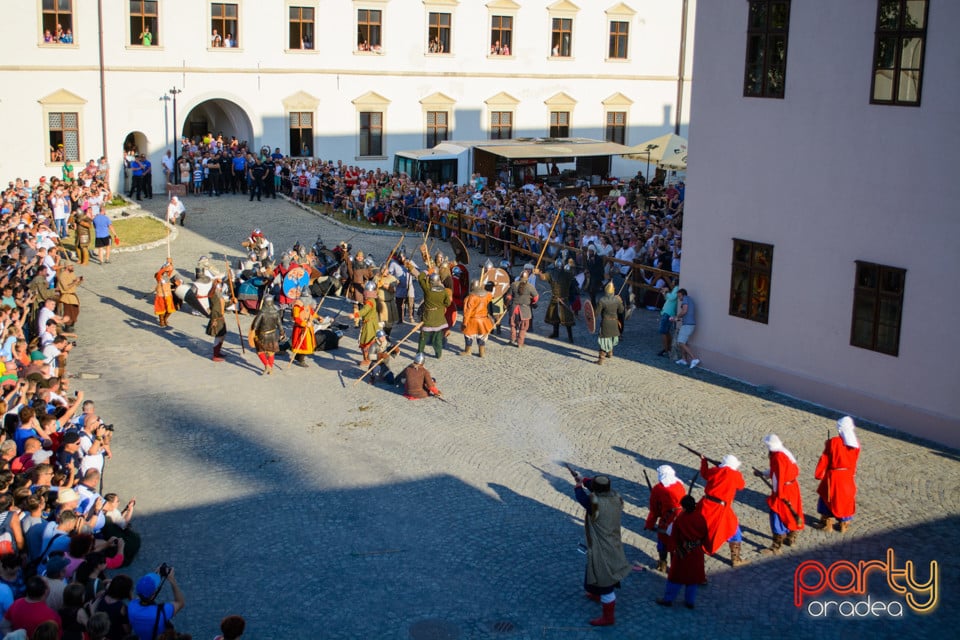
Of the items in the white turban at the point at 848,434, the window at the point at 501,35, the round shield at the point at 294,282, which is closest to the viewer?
the white turban at the point at 848,434

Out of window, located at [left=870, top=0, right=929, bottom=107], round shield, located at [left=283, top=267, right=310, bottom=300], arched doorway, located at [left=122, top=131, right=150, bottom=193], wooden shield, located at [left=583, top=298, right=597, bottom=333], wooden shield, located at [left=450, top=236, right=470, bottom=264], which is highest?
window, located at [left=870, top=0, right=929, bottom=107]

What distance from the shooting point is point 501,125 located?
4397cm

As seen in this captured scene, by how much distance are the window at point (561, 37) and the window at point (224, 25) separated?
12.7 meters

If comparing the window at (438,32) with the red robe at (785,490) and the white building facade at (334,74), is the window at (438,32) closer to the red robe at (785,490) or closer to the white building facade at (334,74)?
the white building facade at (334,74)

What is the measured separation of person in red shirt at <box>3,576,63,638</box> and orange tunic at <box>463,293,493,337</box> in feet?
36.7

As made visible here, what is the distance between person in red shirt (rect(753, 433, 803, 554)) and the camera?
1183 cm

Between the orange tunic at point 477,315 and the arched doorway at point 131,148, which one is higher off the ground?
the arched doorway at point 131,148

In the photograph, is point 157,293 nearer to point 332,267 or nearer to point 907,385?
point 332,267

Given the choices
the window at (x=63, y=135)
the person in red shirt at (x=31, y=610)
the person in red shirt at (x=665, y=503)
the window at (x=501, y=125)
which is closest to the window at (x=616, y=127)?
the window at (x=501, y=125)

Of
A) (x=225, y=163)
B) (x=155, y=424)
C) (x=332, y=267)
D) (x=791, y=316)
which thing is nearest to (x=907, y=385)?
(x=791, y=316)

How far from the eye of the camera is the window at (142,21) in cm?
3650

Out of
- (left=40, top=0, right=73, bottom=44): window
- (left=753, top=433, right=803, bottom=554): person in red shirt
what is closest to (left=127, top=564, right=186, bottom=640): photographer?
(left=753, top=433, right=803, bottom=554): person in red shirt

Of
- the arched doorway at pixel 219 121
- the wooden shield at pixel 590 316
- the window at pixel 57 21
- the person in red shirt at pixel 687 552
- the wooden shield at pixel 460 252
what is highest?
the window at pixel 57 21

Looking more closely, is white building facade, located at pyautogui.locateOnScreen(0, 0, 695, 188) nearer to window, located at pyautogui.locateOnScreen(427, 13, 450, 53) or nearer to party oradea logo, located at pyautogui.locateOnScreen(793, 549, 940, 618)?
window, located at pyautogui.locateOnScreen(427, 13, 450, 53)
